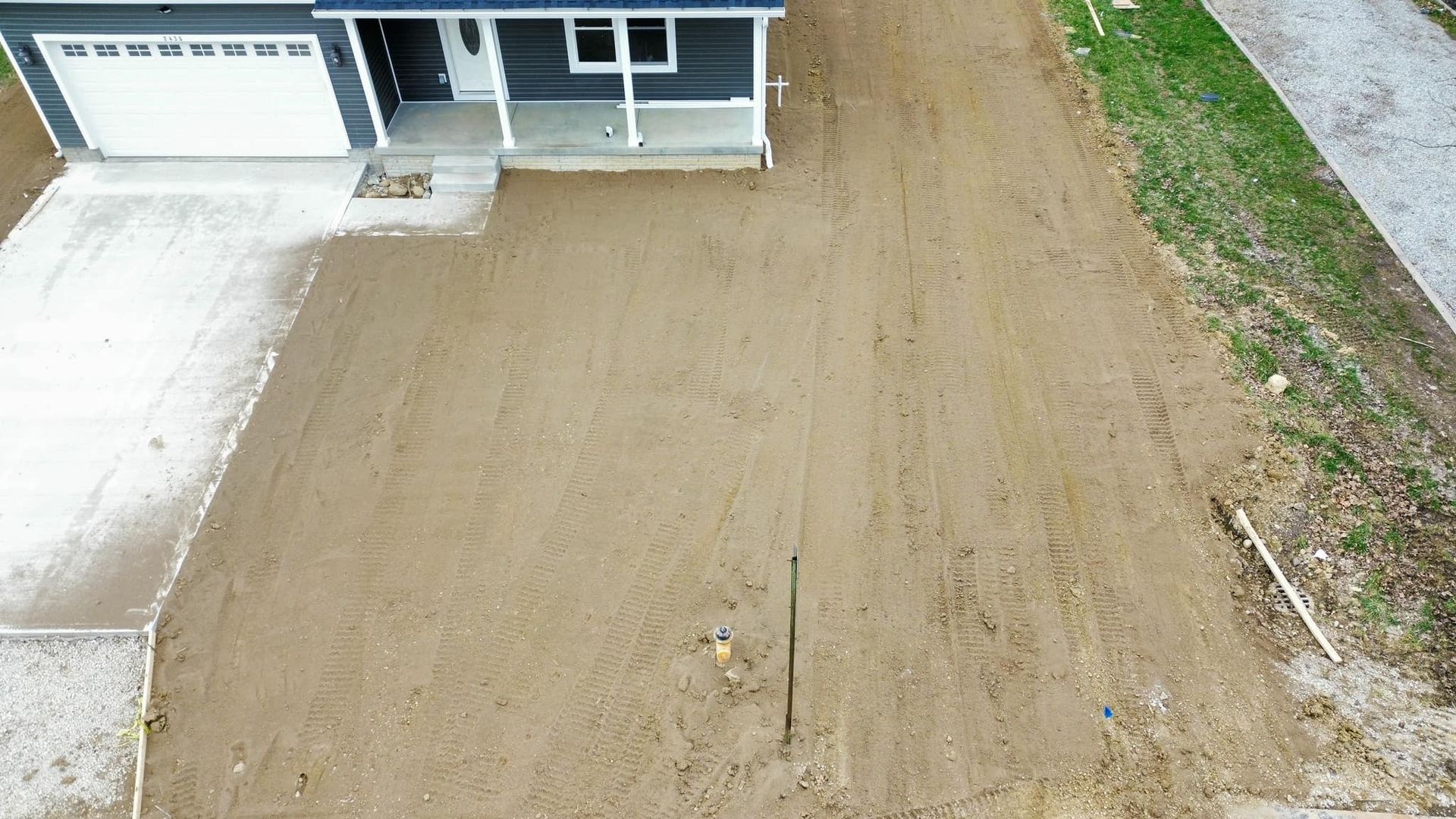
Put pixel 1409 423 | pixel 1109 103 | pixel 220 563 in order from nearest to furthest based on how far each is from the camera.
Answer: pixel 220 563, pixel 1409 423, pixel 1109 103

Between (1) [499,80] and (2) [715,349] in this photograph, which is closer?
(2) [715,349]

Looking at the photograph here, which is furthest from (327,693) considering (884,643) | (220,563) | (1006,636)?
(1006,636)

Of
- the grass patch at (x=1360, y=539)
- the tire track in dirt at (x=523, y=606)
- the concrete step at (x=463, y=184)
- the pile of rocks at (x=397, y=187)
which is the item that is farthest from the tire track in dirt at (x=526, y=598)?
the grass patch at (x=1360, y=539)

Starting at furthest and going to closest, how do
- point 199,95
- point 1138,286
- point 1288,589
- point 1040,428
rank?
point 199,95
point 1138,286
point 1040,428
point 1288,589

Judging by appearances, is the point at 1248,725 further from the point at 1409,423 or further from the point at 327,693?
the point at 327,693

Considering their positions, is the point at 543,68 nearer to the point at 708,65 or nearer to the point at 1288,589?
the point at 708,65

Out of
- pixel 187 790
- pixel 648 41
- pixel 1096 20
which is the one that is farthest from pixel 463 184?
pixel 1096 20
